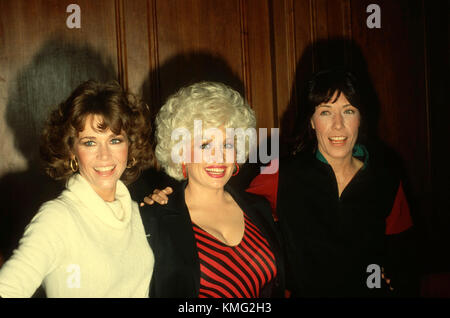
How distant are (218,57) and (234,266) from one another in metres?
1.22

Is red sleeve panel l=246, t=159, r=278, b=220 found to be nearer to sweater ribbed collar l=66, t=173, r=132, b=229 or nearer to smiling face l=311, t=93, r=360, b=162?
smiling face l=311, t=93, r=360, b=162

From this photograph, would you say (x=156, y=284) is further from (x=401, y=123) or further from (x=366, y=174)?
(x=401, y=123)

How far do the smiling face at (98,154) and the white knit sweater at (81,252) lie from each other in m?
0.04

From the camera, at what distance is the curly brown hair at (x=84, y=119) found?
1.17 metres

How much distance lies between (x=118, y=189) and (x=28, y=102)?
2.78 feet

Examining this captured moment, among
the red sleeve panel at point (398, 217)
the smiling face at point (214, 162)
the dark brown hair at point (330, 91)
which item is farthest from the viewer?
the red sleeve panel at point (398, 217)

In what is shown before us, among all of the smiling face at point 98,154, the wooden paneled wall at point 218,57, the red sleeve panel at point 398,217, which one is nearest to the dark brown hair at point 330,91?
the red sleeve panel at point 398,217

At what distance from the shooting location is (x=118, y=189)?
4.33ft

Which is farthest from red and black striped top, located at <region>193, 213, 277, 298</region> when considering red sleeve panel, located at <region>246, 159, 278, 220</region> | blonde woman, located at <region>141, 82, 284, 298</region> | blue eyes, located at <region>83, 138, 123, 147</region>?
blue eyes, located at <region>83, 138, 123, 147</region>

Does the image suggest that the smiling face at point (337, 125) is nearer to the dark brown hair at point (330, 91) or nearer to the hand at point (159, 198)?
the dark brown hair at point (330, 91)

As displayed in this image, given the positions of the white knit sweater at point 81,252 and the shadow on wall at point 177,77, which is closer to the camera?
the white knit sweater at point 81,252

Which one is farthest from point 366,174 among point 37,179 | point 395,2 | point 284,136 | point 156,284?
→ point 37,179
